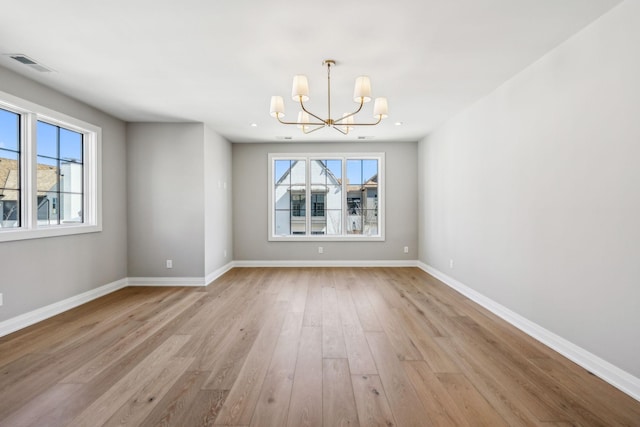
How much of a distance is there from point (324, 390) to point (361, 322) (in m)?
1.31

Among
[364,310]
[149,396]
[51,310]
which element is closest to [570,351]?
[364,310]

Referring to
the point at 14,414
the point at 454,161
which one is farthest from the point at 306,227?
the point at 14,414

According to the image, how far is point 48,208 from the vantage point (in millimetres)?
3691

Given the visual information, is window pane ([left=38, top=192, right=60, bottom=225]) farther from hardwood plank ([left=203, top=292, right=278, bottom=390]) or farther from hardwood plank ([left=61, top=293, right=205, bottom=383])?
hardwood plank ([left=203, top=292, right=278, bottom=390])

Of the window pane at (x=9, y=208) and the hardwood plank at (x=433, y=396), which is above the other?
the window pane at (x=9, y=208)

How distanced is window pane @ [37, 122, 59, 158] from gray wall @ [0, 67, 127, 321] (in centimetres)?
24

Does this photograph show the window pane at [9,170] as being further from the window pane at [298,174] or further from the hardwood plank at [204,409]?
the window pane at [298,174]

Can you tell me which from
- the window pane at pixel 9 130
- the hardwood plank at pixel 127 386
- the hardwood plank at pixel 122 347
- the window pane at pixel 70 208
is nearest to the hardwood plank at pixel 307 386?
the hardwood plank at pixel 127 386

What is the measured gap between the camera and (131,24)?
2.37 metres

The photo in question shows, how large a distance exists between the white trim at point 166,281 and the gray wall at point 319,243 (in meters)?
1.52

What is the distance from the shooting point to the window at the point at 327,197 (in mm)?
6551

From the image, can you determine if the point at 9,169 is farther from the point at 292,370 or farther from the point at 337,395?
the point at 337,395

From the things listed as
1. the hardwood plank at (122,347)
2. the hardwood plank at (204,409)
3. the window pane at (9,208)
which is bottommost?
the hardwood plank at (204,409)

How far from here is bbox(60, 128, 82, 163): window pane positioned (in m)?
3.91
